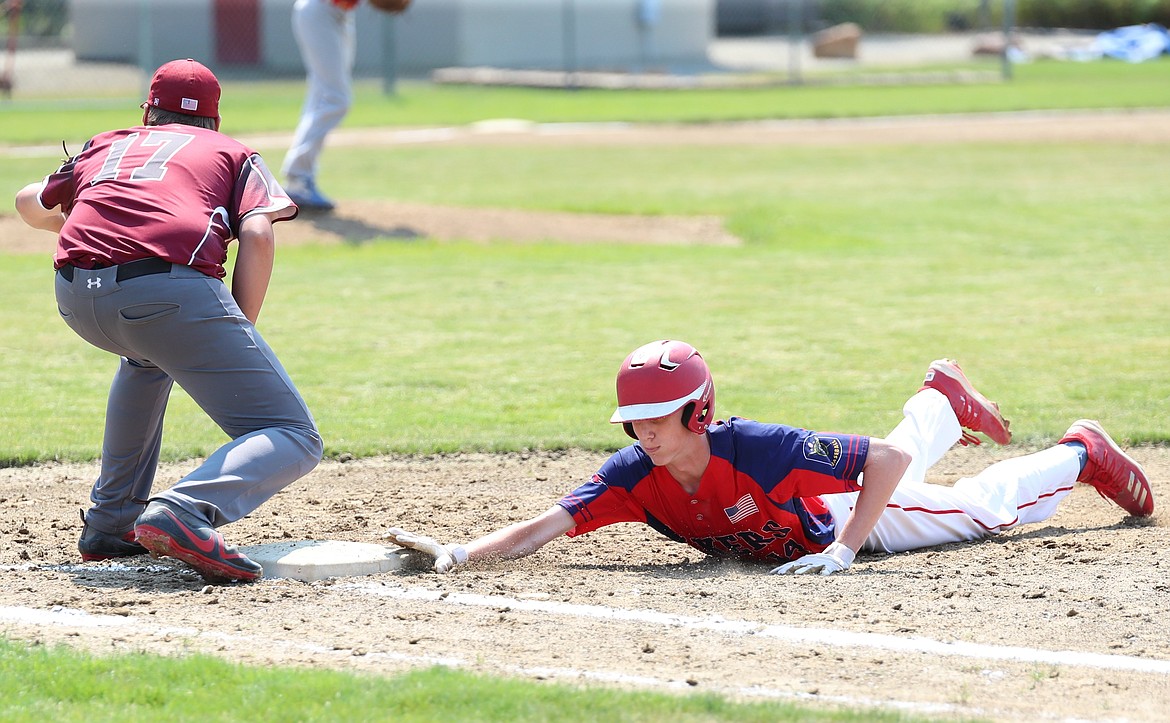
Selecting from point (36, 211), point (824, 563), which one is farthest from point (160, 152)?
point (824, 563)

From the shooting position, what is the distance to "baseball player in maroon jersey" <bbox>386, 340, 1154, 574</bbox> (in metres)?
4.88

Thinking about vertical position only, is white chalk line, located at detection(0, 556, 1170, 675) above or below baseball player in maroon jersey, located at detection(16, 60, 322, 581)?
below

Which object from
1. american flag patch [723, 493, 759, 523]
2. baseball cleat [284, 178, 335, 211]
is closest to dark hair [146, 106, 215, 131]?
american flag patch [723, 493, 759, 523]

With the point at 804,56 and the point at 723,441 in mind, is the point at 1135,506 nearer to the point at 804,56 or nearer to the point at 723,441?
the point at 723,441

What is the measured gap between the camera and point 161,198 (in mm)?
4777

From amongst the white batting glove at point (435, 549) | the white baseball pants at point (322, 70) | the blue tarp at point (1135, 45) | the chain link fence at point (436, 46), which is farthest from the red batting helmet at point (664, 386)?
the blue tarp at point (1135, 45)

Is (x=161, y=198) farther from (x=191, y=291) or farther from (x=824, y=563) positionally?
(x=824, y=563)

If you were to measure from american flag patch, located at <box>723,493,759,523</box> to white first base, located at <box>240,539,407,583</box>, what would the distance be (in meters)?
1.19

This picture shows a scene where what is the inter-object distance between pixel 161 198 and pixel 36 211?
731 millimetres

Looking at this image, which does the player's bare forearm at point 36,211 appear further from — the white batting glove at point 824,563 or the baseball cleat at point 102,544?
the white batting glove at point 824,563

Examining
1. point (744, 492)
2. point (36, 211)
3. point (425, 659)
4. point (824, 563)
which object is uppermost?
point (36, 211)

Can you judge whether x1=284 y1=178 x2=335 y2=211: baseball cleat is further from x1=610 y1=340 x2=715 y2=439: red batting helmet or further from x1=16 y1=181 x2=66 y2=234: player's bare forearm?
x1=610 y1=340 x2=715 y2=439: red batting helmet

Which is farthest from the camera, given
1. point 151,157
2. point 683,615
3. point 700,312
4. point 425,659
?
point 700,312

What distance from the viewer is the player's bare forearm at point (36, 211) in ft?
17.0
